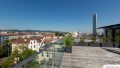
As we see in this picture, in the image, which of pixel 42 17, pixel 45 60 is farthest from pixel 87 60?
pixel 42 17

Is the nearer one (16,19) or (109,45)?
(109,45)

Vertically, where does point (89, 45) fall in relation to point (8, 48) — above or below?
above

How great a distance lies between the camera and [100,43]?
1159 centimetres

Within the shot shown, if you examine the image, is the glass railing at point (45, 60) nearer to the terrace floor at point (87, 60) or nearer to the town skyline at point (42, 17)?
the terrace floor at point (87, 60)

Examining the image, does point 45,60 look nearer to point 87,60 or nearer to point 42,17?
point 87,60

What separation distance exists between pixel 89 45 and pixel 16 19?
2555 centimetres

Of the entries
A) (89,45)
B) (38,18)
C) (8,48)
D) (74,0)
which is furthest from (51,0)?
(8,48)

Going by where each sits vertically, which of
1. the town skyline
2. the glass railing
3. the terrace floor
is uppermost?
the town skyline

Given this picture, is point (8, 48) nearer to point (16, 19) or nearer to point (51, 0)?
point (16, 19)

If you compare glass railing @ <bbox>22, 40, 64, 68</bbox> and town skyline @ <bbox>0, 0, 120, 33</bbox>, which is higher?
town skyline @ <bbox>0, 0, 120, 33</bbox>

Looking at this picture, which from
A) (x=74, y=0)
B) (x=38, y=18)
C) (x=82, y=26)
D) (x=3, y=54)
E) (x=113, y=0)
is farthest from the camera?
(x=38, y=18)

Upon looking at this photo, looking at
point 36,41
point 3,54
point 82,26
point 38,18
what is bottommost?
point 3,54

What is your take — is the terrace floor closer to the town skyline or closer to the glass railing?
the glass railing

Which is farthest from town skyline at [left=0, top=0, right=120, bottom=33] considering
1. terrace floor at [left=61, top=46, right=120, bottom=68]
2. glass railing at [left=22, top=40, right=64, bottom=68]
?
glass railing at [left=22, top=40, right=64, bottom=68]
